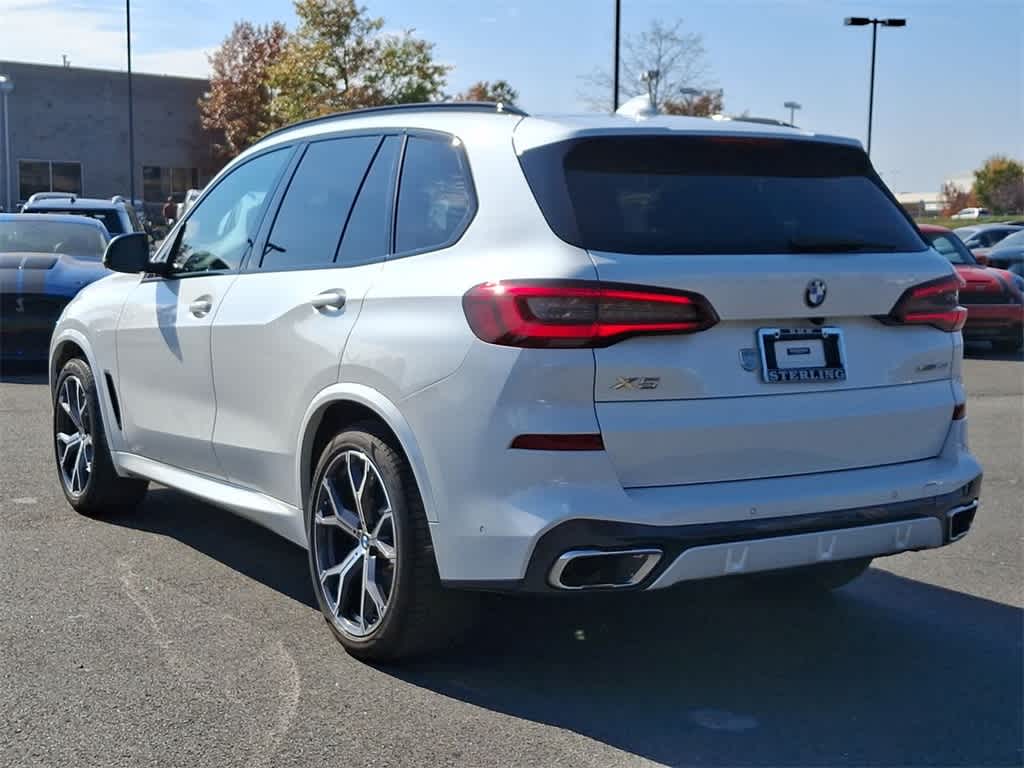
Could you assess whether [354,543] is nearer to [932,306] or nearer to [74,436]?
[932,306]

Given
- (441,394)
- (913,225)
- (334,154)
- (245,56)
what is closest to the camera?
(441,394)

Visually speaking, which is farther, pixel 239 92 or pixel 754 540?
pixel 239 92

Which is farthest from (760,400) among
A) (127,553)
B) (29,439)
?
(29,439)

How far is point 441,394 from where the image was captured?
4098 mm

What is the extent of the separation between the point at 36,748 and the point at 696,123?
2.80 m

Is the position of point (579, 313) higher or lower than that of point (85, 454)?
higher

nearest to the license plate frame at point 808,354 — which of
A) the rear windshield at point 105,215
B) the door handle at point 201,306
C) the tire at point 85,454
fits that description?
the door handle at point 201,306

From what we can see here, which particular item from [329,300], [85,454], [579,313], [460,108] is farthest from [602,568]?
[85,454]

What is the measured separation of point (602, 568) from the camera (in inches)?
155

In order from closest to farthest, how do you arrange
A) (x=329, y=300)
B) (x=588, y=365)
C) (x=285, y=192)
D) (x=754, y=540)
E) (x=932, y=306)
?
(x=588, y=365)
(x=754, y=540)
(x=932, y=306)
(x=329, y=300)
(x=285, y=192)

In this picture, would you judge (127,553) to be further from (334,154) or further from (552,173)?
(552,173)

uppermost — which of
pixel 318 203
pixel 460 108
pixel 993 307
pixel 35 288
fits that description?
pixel 460 108

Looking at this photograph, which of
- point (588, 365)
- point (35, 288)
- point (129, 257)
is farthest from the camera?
point (35, 288)

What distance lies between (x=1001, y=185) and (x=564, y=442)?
117239 mm
